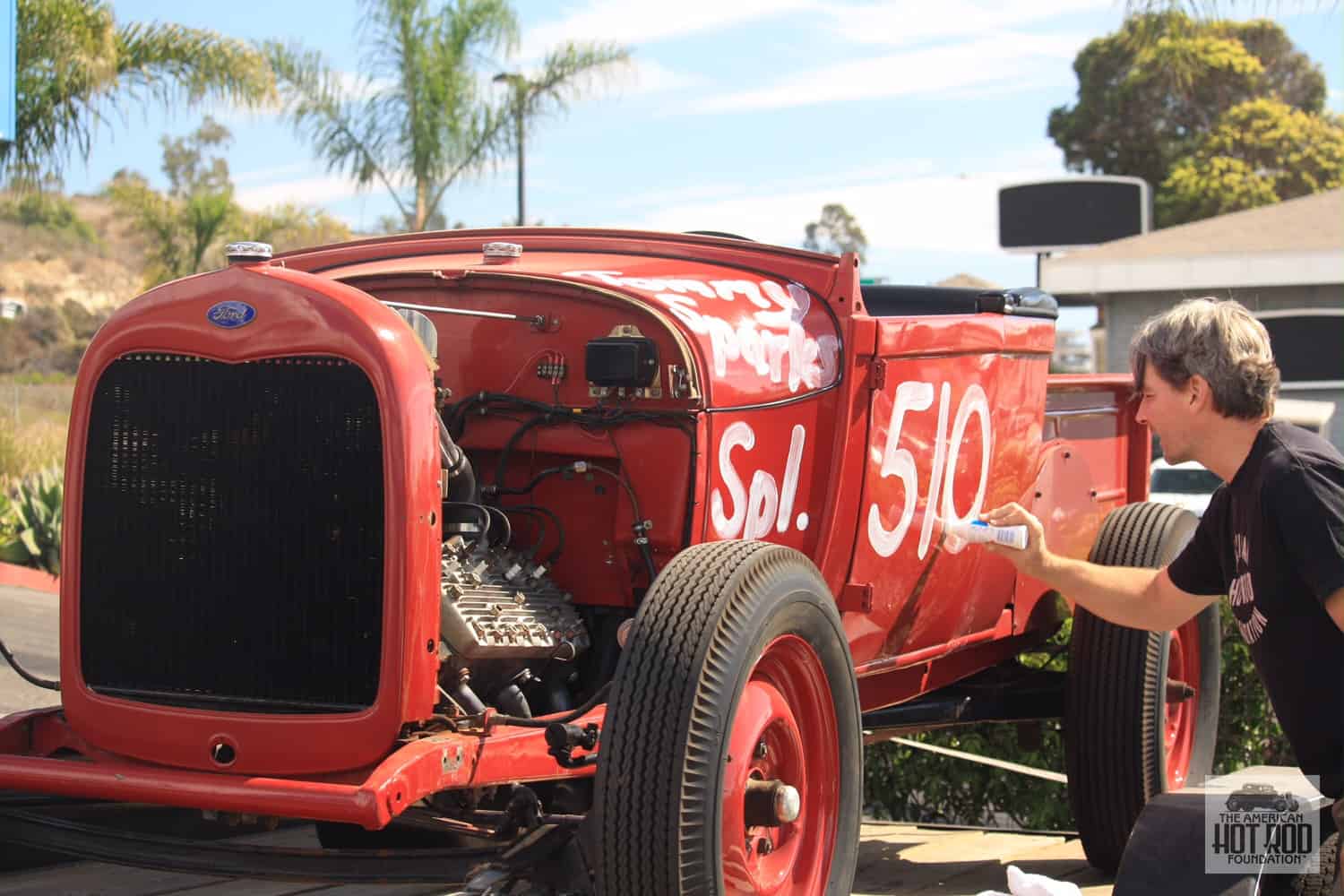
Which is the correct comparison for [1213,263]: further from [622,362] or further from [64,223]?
[64,223]

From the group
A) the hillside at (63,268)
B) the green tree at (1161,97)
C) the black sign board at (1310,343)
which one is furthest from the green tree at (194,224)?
the green tree at (1161,97)

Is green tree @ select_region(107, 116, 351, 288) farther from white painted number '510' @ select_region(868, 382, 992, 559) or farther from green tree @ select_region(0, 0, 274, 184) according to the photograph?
white painted number '510' @ select_region(868, 382, 992, 559)

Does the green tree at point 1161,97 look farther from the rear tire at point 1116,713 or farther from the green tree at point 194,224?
the rear tire at point 1116,713

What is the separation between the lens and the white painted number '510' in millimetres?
4348

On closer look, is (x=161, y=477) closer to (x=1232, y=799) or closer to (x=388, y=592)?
(x=388, y=592)

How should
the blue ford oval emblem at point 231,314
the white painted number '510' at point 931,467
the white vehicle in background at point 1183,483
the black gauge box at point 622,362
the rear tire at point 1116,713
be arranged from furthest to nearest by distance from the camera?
the white vehicle in background at point 1183,483 < the rear tire at point 1116,713 < the white painted number '510' at point 931,467 < the black gauge box at point 622,362 < the blue ford oval emblem at point 231,314

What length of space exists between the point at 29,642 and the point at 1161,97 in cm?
4818

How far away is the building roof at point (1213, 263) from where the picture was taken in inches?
891

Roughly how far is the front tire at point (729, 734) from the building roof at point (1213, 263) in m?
20.5

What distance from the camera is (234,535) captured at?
3314 millimetres

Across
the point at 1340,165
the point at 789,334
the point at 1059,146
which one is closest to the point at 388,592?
the point at 789,334

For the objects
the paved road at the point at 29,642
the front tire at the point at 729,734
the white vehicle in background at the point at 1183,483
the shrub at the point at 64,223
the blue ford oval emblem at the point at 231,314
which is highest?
the shrub at the point at 64,223

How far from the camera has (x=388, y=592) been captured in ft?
10.5

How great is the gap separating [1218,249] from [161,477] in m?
22.3
